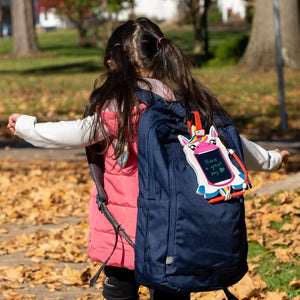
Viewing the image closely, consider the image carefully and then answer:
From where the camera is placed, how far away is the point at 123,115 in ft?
9.38

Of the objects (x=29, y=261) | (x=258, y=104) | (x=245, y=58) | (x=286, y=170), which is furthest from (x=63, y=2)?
(x=29, y=261)

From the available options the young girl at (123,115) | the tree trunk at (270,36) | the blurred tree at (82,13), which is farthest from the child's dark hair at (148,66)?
the blurred tree at (82,13)

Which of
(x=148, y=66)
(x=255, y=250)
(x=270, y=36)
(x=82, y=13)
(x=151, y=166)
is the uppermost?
(x=148, y=66)

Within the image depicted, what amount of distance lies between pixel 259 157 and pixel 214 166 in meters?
0.49

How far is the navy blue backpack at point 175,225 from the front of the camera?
2693 mm

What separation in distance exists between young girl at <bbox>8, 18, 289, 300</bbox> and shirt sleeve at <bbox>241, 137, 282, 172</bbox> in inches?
A: 1.9

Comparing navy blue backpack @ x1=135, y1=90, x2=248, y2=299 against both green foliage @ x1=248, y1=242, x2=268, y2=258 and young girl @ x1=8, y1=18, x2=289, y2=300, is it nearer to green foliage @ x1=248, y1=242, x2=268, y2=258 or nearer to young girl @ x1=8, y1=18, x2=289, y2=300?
young girl @ x1=8, y1=18, x2=289, y2=300

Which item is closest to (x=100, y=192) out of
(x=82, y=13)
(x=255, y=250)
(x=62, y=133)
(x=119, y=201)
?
(x=119, y=201)

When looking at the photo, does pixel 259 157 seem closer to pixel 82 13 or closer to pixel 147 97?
pixel 147 97

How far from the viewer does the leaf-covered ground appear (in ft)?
15.0

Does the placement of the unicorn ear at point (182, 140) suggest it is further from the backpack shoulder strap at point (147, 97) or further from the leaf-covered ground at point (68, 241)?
the leaf-covered ground at point (68, 241)

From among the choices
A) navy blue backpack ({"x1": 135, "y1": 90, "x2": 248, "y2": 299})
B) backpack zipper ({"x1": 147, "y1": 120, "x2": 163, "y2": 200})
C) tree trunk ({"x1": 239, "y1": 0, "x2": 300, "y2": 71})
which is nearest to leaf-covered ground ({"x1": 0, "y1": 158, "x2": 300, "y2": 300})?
navy blue backpack ({"x1": 135, "y1": 90, "x2": 248, "y2": 299})

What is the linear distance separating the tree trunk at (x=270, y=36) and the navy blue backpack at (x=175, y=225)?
17.4 meters

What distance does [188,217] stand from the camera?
2695mm
